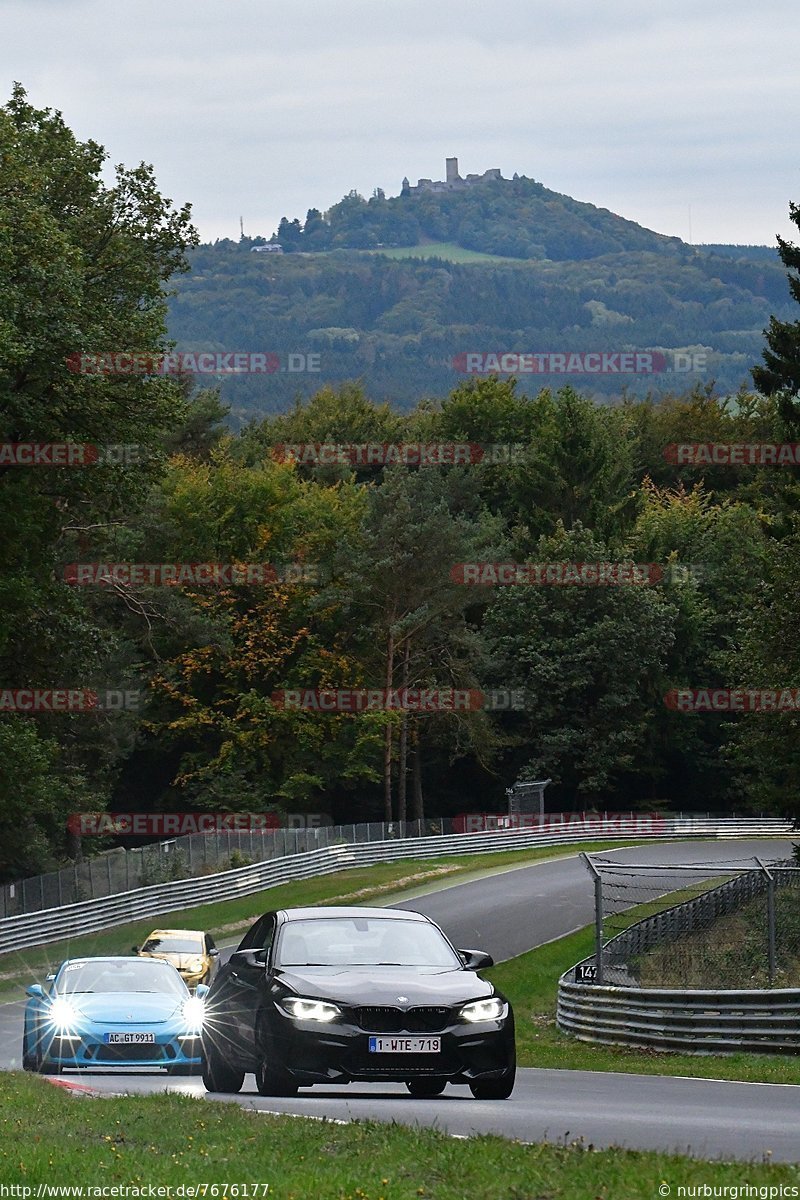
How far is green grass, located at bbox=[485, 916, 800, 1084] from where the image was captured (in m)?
18.4

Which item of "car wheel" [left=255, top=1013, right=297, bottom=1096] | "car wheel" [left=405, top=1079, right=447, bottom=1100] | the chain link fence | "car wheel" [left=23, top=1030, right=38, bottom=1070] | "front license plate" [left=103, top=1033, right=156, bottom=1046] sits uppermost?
"car wheel" [left=255, top=1013, right=297, bottom=1096]

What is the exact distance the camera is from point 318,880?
5491 centimetres

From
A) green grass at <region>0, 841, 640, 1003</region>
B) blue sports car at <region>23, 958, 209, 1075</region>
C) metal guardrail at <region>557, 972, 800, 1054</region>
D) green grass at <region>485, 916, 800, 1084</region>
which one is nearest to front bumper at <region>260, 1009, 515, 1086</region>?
blue sports car at <region>23, 958, 209, 1075</region>

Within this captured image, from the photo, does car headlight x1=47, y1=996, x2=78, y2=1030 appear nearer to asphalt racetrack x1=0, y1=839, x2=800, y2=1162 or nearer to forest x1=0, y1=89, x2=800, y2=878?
asphalt racetrack x1=0, y1=839, x2=800, y2=1162

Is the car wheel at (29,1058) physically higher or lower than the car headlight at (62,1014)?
lower

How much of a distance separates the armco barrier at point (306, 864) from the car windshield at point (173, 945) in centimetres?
964

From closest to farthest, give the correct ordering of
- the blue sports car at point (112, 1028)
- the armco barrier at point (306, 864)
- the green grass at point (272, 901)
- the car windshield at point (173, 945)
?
the blue sports car at point (112, 1028)
the car windshield at point (173, 945)
the green grass at point (272, 901)
the armco barrier at point (306, 864)

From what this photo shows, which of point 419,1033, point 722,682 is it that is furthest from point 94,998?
point 722,682

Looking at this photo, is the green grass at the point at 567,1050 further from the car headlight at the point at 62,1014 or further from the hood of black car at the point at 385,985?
the car headlight at the point at 62,1014

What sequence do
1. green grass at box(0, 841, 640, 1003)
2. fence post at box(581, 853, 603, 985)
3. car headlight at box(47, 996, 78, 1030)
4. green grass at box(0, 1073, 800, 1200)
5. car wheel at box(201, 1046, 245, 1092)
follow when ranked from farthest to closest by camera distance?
green grass at box(0, 841, 640, 1003) → fence post at box(581, 853, 603, 985) → car headlight at box(47, 996, 78, 1030) → car wheel at box(201, 1046, 245, 1092) → green grass at box(0, 1073, 800, 1200)

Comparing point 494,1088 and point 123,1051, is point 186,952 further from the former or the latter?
point 494,1088

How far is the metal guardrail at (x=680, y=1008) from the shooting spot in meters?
20.1

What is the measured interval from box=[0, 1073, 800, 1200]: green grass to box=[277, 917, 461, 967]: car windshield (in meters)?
2.22

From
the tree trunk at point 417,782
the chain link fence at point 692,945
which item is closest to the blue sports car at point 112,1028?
the chain link fence at point 692,945
